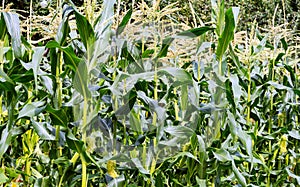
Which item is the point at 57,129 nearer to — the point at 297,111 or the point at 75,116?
the point at 75,116

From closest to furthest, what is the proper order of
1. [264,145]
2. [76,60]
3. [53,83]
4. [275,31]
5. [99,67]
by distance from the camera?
[76,60] → [53,83] → [99,67] → [275,31] → [264,145]

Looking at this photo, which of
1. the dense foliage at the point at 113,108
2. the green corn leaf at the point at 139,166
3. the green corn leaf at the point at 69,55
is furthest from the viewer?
the green corn leaf at the point at 139,166

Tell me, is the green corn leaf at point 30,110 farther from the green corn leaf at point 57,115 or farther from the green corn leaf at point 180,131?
the green corn leaf at point 180,131

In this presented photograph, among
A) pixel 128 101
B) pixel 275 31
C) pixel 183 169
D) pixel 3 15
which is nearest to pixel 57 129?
pixel 128 101

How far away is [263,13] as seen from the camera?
9.46 meters

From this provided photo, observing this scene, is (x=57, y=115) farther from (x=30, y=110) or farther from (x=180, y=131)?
(x=180, y=131)

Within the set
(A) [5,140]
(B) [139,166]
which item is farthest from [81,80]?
(B) [139,166]

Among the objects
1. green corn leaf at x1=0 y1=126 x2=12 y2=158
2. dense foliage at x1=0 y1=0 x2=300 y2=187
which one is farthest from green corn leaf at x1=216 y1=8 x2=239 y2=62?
green corn leaf at x1=0 y1=126 x2=12 y2=158

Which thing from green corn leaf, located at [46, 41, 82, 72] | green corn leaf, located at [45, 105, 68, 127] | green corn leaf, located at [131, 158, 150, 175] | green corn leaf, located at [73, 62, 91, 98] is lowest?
green corn leaf, located at [131, 158, 150, 175]

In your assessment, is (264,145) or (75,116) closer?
(75,116)

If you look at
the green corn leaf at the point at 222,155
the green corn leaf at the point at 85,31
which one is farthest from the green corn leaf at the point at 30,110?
the green corn leaf at the point at 222,155

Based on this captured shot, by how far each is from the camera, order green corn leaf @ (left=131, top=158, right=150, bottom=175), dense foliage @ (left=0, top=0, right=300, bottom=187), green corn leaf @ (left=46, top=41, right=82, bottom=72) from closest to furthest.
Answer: green corn leaf @ (left=46, top=41, right=82, bottom=72)
dense foliage @ (left=0, top=0, right=300, bottom=187)
green corn leaf @ (left=131, top=158, right=150, bottom=175)

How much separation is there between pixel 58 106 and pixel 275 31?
1.68m

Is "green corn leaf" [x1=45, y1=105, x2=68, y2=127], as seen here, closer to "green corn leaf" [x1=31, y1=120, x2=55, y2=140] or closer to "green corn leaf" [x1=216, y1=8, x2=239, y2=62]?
"green corn leaf" [x1=31, y1=120, x2=55, y2=140]
